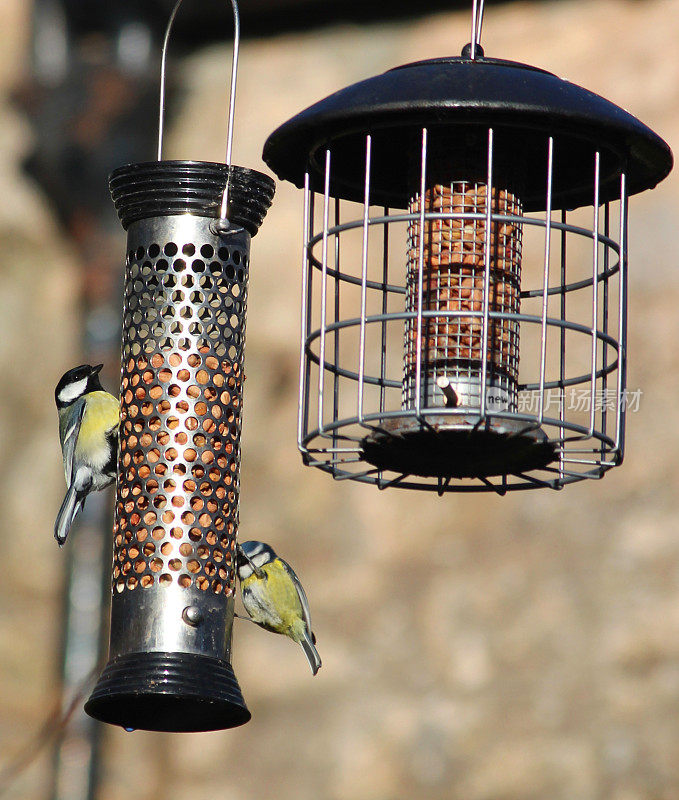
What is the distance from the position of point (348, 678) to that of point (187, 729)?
13.8 feet

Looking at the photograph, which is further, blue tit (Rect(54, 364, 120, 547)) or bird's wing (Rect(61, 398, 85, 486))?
bird's wing (Rect(61, 398, 85, 486))

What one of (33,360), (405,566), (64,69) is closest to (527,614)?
(405,566)

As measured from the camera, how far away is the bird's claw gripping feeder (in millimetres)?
4211

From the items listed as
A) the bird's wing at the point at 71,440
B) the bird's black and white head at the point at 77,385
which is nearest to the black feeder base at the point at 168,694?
the bird's wing at the point at 71,440

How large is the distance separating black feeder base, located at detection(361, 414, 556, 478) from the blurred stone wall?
3962 millimetres

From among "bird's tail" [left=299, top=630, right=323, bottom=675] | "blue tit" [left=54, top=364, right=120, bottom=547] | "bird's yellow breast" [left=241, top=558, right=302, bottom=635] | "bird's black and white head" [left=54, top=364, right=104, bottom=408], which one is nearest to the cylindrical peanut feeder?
"blue tit" [left=54, top=364, right=120, bottom=547]

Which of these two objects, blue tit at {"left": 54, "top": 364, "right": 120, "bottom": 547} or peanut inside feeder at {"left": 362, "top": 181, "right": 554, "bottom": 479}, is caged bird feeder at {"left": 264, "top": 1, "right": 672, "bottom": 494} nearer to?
peanut inside feeder at {"left": 362, "top": 181, "right": 554, "bottom": 479}

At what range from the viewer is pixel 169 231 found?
4355 mm

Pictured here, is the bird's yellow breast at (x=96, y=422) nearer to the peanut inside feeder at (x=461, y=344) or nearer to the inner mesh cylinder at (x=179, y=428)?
the inner mesh cylinder at (x=179, y=428)

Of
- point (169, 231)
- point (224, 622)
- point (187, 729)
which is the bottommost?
point (187, 729)

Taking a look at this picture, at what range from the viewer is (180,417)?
4312 millimetres

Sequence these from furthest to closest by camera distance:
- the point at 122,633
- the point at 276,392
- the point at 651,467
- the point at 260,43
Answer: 1. the point at 260,43
2. the point at 276,392
3. the point at 651,467
4. the point at 122,633

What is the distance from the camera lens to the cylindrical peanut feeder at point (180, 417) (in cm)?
421

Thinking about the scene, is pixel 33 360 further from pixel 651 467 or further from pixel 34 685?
pixel 651 467
